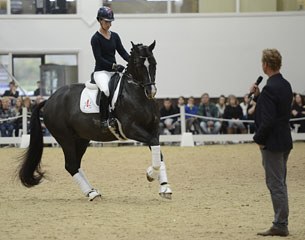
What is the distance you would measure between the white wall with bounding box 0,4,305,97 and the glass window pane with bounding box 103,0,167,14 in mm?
425

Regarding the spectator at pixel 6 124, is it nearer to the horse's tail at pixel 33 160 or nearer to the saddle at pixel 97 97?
the horse's tail at pixel 33 160

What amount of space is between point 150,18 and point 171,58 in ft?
5.30

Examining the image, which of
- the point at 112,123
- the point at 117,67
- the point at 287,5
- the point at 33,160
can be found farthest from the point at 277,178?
the point at 287,5

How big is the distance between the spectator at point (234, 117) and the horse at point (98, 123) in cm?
1150

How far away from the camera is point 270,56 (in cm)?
704

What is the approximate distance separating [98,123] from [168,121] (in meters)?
11.7

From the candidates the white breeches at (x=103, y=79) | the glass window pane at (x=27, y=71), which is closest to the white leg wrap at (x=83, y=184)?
the white breeches at (x=103, y=79)

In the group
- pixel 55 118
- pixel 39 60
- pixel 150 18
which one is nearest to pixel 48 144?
pixel 39 60

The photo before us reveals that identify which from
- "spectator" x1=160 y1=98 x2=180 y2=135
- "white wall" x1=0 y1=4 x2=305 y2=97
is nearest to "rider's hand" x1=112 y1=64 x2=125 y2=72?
"spectator" x1=160 y1=98 x2=180 y2=135

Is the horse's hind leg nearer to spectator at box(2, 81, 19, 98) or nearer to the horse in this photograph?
the horse

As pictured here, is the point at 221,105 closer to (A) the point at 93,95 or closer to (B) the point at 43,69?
(B) the point at 43,69

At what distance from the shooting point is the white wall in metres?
25.2

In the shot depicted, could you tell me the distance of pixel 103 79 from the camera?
34.7ft

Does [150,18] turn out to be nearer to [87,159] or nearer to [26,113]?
[26,113]
